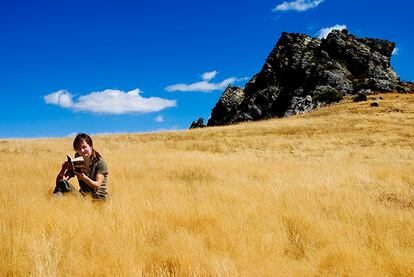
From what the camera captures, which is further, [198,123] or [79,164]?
[198,123]

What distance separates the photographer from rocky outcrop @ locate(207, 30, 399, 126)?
69000 mm

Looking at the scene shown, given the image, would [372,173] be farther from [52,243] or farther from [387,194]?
[52,243]

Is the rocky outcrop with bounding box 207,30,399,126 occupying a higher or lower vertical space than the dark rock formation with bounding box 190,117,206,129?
higher

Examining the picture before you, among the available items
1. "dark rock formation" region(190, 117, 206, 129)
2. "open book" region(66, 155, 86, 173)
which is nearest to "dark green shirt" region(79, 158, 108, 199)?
"open book" region(66, 155, 86, 173)

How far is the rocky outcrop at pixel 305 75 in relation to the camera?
226ft

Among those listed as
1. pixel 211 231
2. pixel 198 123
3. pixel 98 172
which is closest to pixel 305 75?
pixel 198 123

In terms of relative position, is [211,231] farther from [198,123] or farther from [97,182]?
[198,123]

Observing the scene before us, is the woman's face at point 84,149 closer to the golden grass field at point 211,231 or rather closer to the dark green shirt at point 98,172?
the dark green shirt at point 98,172

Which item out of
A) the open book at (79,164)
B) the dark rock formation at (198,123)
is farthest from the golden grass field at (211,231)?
the dark rock formation at (198,123)

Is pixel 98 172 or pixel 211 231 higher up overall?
pixel 98 172

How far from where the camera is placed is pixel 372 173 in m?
11.1

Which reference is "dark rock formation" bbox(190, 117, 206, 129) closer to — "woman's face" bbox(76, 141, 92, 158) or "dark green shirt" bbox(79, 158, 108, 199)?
"dark green shirt" bbox(79, 158, 108, 199)

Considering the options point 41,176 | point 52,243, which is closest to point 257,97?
point 41,176

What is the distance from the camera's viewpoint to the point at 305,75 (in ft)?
254
